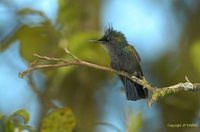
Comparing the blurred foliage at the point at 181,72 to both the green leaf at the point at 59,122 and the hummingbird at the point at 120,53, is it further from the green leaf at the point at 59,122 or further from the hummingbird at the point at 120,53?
the green leaf at the point at 59,122

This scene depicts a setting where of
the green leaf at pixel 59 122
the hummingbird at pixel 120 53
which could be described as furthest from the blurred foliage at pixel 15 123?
the hummingbird at pixel 120 53

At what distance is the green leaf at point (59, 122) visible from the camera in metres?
2.67

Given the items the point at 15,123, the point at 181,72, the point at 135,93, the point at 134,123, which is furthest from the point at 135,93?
the point at 181,72

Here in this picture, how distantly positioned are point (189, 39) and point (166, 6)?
45 cm

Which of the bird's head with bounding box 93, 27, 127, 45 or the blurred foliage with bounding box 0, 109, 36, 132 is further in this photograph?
the bird's head with bounding box 93, 27, 127, 45

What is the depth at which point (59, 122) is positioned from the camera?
2680mm

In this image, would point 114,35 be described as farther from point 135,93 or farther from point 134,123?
point 134,123

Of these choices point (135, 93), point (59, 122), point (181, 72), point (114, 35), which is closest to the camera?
point (59, 122)

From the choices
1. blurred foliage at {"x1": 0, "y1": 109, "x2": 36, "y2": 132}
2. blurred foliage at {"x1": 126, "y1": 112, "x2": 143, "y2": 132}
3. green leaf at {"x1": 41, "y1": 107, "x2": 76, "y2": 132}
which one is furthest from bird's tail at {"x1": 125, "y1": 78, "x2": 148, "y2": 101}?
blurred foliage at {"x1": 0, "y1": 109, "x2": 36, "y2": 132}

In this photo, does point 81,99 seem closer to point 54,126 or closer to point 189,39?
point 189,39

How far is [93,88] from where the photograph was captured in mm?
4168

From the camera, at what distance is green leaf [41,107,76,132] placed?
267 centimetres

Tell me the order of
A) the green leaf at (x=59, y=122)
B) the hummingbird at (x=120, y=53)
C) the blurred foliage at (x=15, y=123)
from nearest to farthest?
the blurred foliage at (x=15, y=123) → the green leaf at (x=59, y=122) → the hummingbird at (x=120, y=53)

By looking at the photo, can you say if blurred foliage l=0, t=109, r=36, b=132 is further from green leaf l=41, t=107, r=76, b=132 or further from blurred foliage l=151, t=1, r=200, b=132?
blurred foliage l=151, t=1, r=200, b=132
